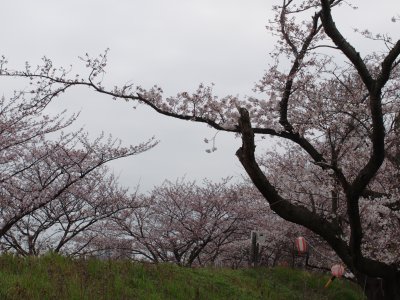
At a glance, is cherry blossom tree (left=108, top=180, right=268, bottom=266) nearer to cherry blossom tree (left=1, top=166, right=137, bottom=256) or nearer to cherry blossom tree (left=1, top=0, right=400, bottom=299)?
cherry blossom tree (left=1, top=166, right=137, bottom=256)

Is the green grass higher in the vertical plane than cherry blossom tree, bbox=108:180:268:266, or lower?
lower

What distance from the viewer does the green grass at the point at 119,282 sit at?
5402 millimetres

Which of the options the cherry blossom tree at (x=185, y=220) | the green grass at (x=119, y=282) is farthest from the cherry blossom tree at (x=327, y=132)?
the cherry blossom tree at (x=185, y=220)

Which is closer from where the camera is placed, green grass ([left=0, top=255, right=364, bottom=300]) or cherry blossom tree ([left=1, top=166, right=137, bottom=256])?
green grass ([left=0, top=255, right=364, bottom=300])

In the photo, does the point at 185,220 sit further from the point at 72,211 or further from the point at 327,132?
the point at 327,132

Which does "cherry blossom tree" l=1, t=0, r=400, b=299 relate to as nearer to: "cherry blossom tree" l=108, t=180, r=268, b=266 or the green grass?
the green grass

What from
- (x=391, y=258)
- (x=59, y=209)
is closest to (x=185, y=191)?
(x=59, y=209)

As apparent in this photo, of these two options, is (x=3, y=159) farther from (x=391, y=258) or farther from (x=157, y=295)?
(x=391, y=258)

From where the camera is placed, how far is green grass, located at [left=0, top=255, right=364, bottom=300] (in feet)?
17.7

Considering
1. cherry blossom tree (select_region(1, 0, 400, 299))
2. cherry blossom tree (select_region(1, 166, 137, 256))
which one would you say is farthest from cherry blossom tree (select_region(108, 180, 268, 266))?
cherry blossom tree (select_region(1, 0, 400, 299))

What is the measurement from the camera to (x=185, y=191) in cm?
1808

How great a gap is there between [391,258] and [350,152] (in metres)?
1.98

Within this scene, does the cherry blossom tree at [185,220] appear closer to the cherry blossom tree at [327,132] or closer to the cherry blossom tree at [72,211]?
the cherry blossom tree at [72,211]

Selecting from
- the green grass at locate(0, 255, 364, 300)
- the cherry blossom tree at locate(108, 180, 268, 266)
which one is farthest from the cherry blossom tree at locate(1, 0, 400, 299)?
the cherry blossom tree at locate(108, 180, 268, 266)
